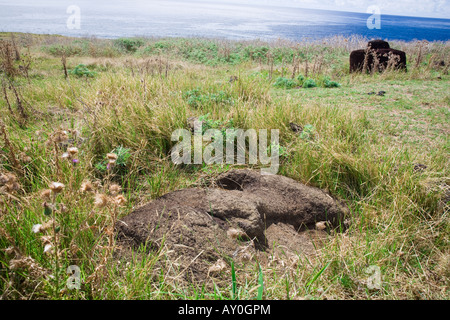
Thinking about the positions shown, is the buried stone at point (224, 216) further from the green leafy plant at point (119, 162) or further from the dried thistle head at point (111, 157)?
the green leafy plant at point (119, 162)

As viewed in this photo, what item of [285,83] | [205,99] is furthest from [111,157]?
[285,83]

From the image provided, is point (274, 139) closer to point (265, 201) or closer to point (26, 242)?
point (265, 201)

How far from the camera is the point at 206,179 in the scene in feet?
9.87

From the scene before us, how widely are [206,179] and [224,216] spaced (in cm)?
80

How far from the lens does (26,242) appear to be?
1718 millimetres

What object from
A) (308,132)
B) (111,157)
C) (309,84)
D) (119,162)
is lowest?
(119,162)

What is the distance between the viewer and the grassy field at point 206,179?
1595mm

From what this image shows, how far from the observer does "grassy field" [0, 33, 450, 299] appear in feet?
5.23

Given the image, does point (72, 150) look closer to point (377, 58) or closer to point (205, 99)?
point (205, 99)

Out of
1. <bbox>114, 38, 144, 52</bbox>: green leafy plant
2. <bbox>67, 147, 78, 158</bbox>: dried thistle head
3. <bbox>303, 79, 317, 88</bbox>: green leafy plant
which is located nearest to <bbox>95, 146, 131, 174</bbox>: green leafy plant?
<bbox>67, 147, 78, 158</bbox>: dried thistle head

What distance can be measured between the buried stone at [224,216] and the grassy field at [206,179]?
0.15 m

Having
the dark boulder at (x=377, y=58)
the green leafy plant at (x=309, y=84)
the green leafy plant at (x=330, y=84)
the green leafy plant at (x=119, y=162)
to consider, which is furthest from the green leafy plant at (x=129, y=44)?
the green leafy plant at (x=119, y=162)

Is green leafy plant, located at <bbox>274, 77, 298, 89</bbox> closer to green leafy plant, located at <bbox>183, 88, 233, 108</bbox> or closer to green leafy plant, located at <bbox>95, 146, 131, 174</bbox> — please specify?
green leafy plant, located at <bbox>183, 88, 233, 108</bbox>
